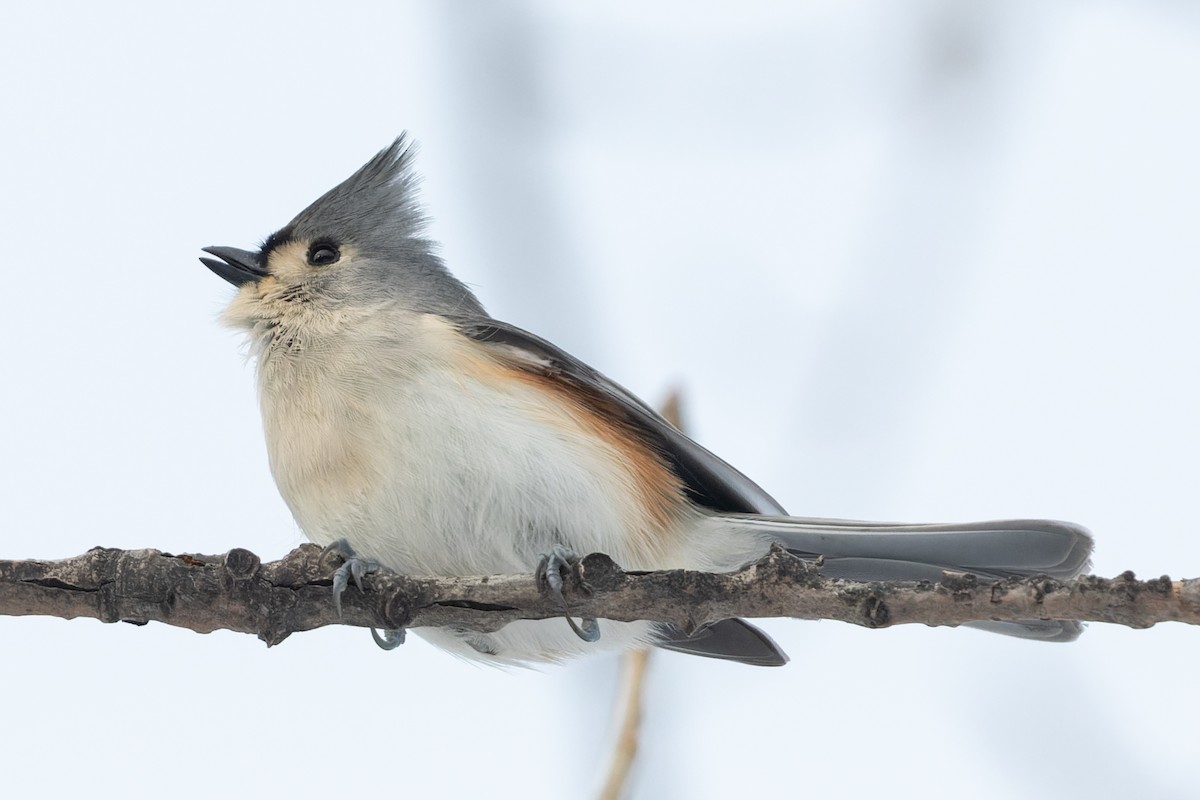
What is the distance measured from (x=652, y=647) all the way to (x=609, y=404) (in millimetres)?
787

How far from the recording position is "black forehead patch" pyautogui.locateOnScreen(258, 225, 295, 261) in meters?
4.20

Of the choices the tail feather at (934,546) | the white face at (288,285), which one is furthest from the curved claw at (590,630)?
the white face at (288,285)

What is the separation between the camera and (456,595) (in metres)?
2.69

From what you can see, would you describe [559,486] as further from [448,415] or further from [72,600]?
[72,600]

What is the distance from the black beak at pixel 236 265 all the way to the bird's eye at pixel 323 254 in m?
0.18

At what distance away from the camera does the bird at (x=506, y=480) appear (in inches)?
124

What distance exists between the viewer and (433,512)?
10.4 ft

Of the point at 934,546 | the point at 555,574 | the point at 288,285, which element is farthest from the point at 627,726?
the point at 288,285

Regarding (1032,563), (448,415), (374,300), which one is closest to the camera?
(1032,563)

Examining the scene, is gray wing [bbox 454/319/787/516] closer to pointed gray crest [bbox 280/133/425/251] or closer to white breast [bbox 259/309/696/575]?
white breast [bbox 259/309/696/575]

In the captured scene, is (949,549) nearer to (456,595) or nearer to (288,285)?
(456,595)

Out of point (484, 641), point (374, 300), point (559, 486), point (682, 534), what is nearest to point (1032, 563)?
point (682, 534)

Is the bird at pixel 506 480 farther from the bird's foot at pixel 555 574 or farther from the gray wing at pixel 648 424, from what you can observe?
the bird's foot at pixel 555 574

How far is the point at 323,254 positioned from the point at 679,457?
1519mm
